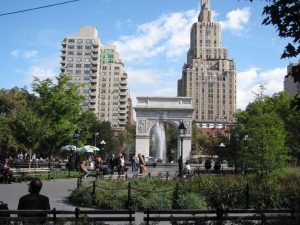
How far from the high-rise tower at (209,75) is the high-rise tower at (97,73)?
26.1 metres

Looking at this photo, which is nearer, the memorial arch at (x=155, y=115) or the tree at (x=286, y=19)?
the tree at (x=286, y=19)

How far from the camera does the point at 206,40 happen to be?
157m

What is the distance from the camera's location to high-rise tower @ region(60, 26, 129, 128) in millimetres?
131000

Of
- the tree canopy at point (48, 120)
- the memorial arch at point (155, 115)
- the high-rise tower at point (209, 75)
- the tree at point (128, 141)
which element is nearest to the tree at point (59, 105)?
the tree canopy at point (48, 120)

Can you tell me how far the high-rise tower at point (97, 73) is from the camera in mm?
131000

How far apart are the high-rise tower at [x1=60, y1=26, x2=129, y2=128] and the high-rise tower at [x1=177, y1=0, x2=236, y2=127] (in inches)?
1029

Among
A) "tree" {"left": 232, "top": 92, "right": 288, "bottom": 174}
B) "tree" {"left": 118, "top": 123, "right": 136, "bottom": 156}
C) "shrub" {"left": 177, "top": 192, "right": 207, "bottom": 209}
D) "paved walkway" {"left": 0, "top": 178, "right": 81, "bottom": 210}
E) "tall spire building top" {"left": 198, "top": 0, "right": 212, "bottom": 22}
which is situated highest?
"tall spire building top" {"left": 198, "top": 0, "right": 212, "bottom": 22}

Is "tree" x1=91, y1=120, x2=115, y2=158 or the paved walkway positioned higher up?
"tree" x1=91, y1=120, x2=115, y2=158

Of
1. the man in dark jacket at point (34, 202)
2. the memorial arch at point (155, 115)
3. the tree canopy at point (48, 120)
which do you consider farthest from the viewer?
the memorial arch at point (155, 115)

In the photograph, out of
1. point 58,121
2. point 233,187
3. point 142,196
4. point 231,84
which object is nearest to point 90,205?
point 142,196

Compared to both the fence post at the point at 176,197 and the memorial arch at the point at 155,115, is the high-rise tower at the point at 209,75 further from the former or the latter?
the fence post at the point at 176,197

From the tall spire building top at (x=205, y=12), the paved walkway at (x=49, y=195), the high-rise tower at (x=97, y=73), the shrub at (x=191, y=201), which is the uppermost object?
the tall spire building top at (x=205, y=12)

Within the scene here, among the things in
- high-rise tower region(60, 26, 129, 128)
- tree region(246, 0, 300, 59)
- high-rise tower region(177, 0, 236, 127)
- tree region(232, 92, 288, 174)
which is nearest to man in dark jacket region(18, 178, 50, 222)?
tree region(246, 0, 300, 59)

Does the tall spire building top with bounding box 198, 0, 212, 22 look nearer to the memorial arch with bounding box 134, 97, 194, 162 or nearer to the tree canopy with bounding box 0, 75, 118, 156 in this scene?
the memorial arch with bounding box 134, 97, 194, 162
